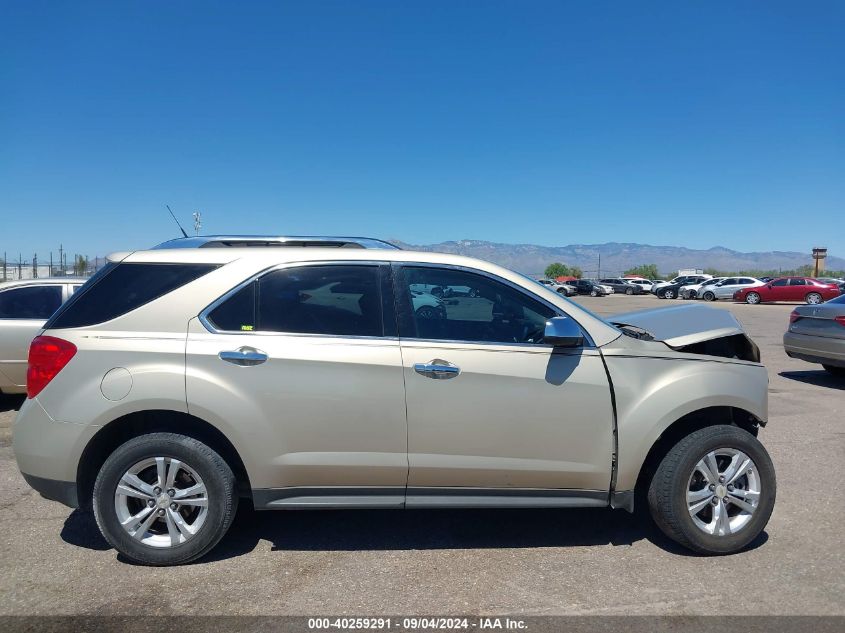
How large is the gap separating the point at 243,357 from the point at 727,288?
44.6 meters

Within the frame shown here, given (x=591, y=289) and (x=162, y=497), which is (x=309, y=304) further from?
(x=591, y=289)

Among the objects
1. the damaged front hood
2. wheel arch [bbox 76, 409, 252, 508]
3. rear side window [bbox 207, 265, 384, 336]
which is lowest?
wheel arch [bbox 76, 409, 252, 508]

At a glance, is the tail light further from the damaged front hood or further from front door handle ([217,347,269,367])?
the damaged front hood

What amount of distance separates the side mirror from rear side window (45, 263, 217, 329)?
6.51ft

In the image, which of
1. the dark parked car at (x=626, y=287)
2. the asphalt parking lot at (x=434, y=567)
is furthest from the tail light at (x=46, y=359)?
the dark parked car at (x=626, y=287)

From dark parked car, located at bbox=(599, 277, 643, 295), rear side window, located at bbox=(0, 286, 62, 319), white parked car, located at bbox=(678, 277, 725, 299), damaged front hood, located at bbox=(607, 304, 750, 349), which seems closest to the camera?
damaged front hood, located at bbox=(607, 304, 750, 349)

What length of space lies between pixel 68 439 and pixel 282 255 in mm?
1564

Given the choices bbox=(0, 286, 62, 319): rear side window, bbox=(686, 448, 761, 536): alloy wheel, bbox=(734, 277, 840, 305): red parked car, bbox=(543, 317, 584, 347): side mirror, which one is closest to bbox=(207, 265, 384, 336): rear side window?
bbox=(543, 317, 584, 347): side mirror

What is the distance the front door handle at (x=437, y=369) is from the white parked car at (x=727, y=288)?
140 feet

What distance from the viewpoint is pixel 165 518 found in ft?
11.8

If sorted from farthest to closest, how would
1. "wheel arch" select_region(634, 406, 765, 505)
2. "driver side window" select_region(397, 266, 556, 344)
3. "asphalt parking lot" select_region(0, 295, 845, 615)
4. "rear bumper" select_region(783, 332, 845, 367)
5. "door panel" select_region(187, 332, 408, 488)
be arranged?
"rear bumper" select_region(783, 332, 845, 367) < "wheel arch" select_region(634, 406, 765, 505) < "driver side window" select_region(397, 266, 556, 344) < "door panel" select_region(187, 332, 408, 488) < "asphalt parking lot" select_region(0, 295, 845, 615)

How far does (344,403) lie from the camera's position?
3.54m

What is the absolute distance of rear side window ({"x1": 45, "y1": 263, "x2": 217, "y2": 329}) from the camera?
3.66 m

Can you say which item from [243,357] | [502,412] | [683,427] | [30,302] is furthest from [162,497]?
[30,302]
